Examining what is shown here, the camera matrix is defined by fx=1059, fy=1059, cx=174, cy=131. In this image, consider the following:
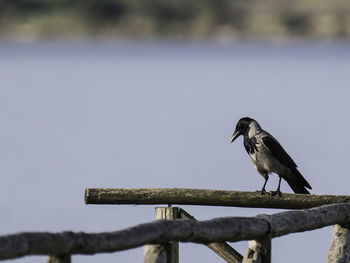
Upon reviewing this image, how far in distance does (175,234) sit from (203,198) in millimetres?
2090

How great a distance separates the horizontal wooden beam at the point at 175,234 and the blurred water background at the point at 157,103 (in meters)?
9.78

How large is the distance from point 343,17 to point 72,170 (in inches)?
2854

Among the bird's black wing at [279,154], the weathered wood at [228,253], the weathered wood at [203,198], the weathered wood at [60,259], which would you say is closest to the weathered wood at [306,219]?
the weathered wood at [203,198]

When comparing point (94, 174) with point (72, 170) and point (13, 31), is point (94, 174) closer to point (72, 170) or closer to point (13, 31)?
point (72, 170)

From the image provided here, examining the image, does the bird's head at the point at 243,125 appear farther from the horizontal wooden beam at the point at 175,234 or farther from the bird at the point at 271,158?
the horizontal wooden beam at the point at 175,234

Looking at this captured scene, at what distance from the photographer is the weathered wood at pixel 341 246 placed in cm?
756

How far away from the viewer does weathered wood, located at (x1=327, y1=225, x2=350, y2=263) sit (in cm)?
Answer: 756

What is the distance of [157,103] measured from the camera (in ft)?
184

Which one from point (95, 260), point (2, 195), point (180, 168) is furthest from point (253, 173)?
point (95, 260)

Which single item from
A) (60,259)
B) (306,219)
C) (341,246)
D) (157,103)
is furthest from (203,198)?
(157,103)

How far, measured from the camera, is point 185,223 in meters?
5.96

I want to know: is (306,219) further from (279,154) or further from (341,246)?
(279,154)

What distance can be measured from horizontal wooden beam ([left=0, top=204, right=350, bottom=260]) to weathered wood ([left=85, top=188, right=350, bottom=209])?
1.88 feet

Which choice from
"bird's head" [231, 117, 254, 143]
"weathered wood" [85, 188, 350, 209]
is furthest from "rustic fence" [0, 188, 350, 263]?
"bird's head" [231, 117, 254, 143]
